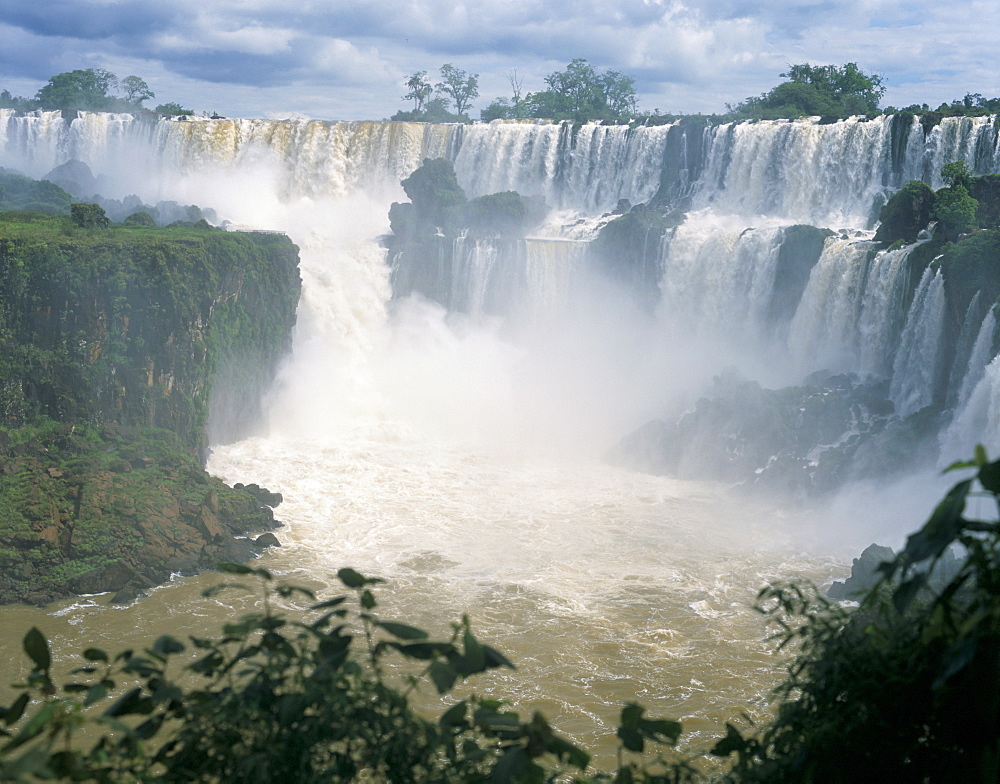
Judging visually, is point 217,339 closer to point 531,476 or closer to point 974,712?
point 531,476

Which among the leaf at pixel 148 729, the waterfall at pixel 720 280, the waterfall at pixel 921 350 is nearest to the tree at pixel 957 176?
the waterfall at pixel 921 350

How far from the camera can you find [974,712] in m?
2.31

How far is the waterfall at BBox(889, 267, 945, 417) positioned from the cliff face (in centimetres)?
1516

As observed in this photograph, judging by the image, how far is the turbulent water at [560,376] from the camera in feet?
50.4

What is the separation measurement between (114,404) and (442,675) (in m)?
20.3

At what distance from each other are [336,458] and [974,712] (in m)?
23.4

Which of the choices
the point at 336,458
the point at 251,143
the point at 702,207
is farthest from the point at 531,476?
the point at 251,143

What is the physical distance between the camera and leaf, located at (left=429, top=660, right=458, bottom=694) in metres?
2.48

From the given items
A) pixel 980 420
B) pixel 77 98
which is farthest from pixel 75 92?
pixel 980 420

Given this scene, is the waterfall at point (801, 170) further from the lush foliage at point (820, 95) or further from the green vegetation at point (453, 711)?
the green vegetation at point (453, 711)

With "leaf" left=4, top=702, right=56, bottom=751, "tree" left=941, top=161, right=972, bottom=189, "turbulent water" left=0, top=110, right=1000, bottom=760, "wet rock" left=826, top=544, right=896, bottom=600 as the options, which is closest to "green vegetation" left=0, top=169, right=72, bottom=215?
"turbulent water" left=0, top=110, right=1000, bottom=760

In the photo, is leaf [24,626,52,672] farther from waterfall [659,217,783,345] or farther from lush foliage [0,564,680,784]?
waterfall [659,217,783,345]

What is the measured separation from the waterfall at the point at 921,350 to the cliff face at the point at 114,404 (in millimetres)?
15156

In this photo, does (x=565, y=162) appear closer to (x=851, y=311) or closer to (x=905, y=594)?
(x=851, y=311)
